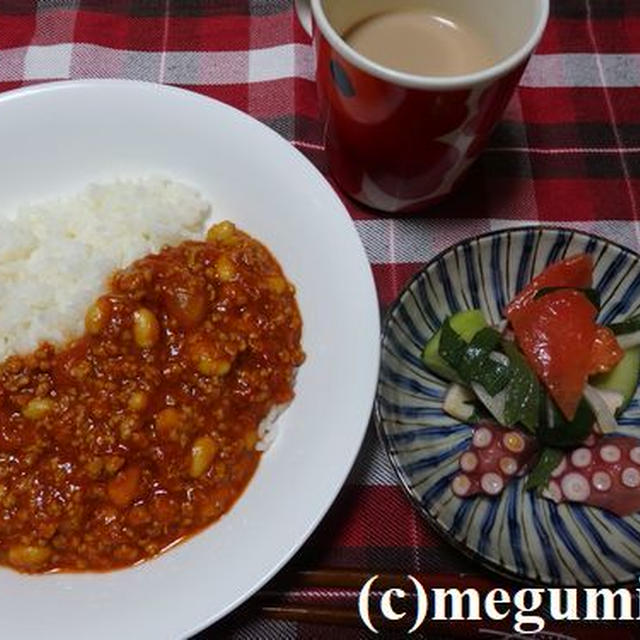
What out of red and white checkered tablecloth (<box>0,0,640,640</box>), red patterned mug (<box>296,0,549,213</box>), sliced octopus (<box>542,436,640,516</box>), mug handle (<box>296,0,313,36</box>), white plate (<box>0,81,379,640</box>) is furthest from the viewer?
red and white checkered tablecloth (<box>0,0,640,640</box>)

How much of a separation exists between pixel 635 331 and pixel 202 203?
4.16ft

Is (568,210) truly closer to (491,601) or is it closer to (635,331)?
(635,331)

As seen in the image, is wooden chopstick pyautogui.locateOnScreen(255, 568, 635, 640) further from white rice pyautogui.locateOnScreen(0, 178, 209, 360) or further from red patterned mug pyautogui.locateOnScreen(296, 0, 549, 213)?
red patterned mug pyautogui.locateOnScreen(296, 0, 549, 213)

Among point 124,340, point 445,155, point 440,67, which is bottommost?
point 124,340

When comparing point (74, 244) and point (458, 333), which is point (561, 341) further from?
point (74, 244)

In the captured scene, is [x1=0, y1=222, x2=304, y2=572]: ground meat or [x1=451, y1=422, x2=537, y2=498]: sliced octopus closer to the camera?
[x1=0, y1=222, x2=304, y2=572]: ground meat

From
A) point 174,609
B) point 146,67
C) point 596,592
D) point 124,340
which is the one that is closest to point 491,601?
point 596,592

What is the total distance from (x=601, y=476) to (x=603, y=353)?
0.32 metres

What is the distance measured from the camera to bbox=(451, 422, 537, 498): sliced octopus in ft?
7.00

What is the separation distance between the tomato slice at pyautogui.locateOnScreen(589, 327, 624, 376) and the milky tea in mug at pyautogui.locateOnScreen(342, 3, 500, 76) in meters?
0.82

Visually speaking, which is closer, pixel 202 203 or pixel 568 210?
pixel 202 203

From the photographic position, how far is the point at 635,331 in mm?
2256

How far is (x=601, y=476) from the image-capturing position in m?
2.12

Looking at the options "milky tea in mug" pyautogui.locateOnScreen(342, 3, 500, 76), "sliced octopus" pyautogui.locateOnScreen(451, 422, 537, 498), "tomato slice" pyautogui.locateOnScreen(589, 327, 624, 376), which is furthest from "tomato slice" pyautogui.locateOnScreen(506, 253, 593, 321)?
"milky tea in mug" pyautogui.locateOnScreen(342, 3, 500, 76)
